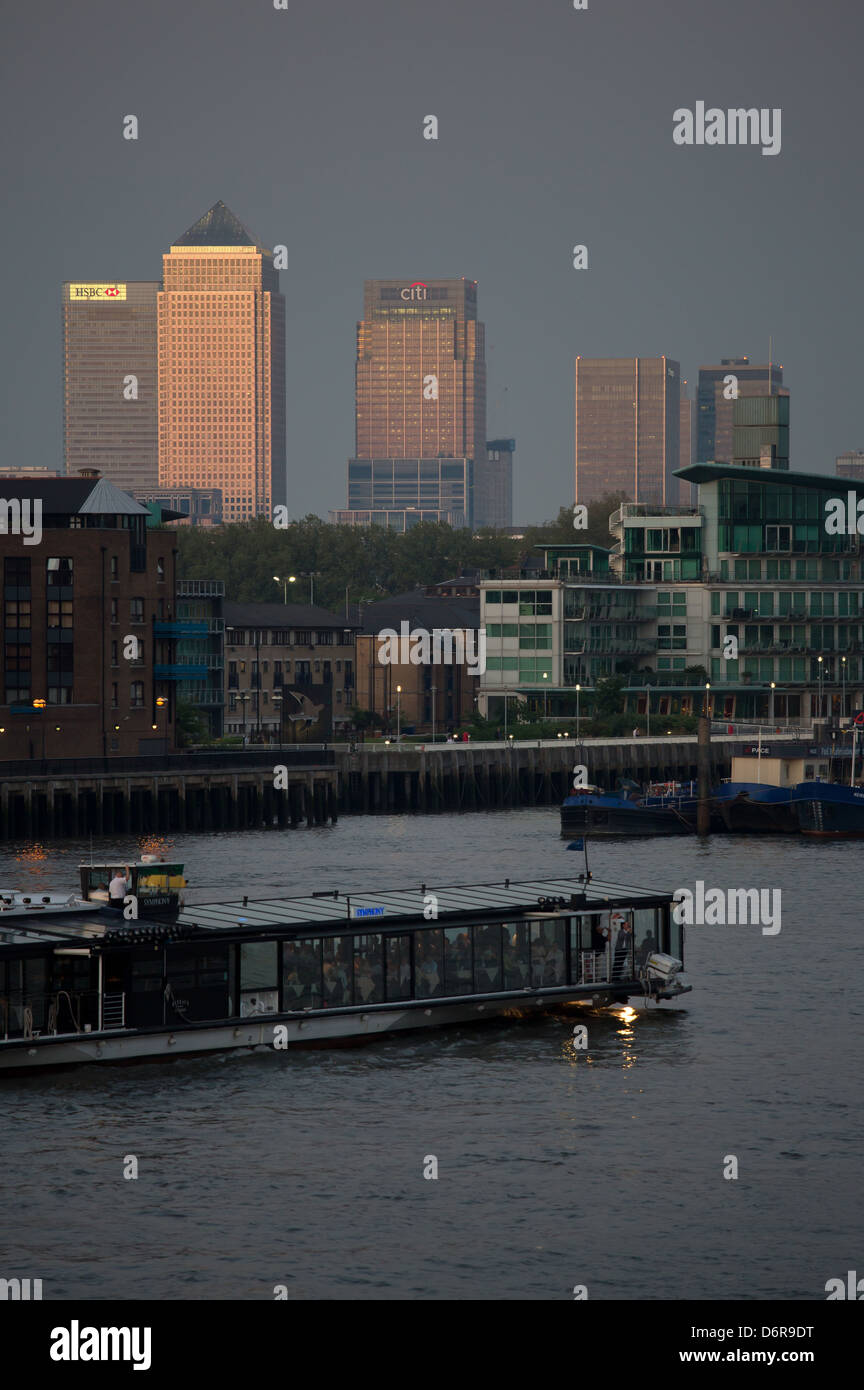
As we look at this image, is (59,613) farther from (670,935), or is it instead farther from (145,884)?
(670,935)

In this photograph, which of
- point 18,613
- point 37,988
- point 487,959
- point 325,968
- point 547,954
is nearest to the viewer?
point 37,988

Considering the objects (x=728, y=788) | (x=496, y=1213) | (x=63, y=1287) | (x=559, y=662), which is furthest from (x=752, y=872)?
(x=559, y=662)

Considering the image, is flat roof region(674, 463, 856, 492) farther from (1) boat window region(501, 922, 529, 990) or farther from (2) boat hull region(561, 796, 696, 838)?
(1) boat window region(501, 922, 529, 990)

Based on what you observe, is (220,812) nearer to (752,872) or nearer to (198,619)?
(752,872)

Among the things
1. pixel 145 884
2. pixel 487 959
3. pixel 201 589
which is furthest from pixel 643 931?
pixel 201 589

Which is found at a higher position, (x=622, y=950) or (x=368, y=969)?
(x=368, y=969)

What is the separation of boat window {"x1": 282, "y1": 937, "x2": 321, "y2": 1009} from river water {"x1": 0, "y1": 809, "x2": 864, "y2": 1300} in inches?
49.1

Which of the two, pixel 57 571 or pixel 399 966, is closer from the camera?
pixel 399 966

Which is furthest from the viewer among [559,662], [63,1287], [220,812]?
[559,662]

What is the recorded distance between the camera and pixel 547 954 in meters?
52.5

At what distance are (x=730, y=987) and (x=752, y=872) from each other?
30.9m

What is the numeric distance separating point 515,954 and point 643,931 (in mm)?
3986

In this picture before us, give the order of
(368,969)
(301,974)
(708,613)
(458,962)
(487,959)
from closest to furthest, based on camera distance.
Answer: (301,974) → (368,969) → (458,962) → (487,959) → (708,613)
